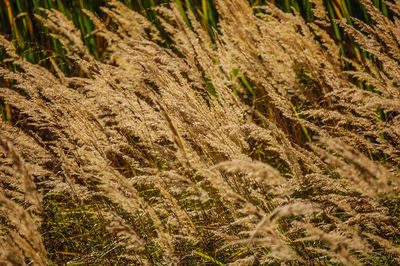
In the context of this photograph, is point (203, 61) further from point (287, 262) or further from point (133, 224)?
point (287, 262)

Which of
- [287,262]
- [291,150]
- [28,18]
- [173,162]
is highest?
[28,18]

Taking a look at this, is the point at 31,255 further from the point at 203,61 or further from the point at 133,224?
the point at 203,61

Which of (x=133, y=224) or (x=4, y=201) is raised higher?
(x=4, y=201)

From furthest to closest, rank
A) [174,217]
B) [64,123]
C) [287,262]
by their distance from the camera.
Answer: [64,123] → [174,217] → [287,262]

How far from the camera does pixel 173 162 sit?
5.61 feet

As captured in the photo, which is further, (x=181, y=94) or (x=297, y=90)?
(x=297, y=90)

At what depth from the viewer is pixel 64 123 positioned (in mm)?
1788

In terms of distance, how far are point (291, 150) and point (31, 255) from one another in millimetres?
966

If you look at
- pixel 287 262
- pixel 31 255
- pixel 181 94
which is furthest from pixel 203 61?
pixel 31 255

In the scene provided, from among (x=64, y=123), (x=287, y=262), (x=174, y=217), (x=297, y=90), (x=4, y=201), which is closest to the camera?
(x=4, y=201)

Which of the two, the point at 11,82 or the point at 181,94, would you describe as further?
the point at 11,82

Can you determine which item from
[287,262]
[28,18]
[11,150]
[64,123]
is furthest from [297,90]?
[28,18]

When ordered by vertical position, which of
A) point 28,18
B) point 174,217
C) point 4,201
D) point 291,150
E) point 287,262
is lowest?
point 287,262

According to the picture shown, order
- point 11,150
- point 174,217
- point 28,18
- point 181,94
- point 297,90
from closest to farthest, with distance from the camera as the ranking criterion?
point 11,150
point 174,217
point 181,94
point 297,90
point 28,18
